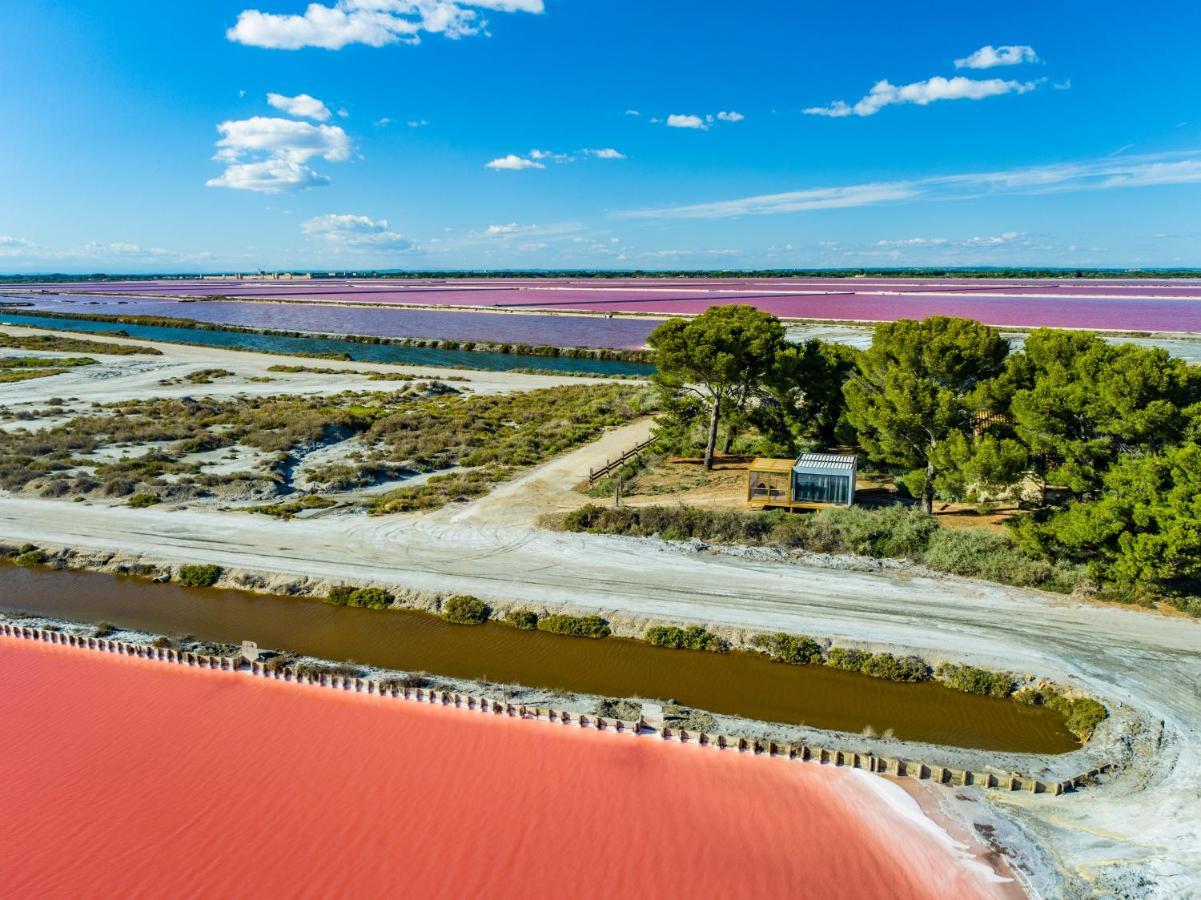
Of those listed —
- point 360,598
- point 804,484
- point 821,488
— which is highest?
point 804,484

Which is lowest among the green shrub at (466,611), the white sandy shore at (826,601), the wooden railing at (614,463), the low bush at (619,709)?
the low bush at (619,709)

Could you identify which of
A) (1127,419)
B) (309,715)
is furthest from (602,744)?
(1127,419)

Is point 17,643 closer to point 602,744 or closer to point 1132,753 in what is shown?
point 602,744

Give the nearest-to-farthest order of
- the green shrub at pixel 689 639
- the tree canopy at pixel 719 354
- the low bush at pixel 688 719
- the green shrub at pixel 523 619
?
1. the low bush at pixel 688 719
2. the green shrub at pixel 689 639
3. the green shrub at pixel 523 619
4. the tree canopy at pixel 719 354

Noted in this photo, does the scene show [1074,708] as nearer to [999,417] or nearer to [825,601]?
[825,601]

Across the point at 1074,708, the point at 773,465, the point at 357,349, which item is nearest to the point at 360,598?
the point at 773,465

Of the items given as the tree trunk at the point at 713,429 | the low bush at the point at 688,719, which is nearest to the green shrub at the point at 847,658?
the low bush at the point at 688,719

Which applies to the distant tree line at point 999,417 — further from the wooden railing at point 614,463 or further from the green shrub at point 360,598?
the green shrub at point 360,598
